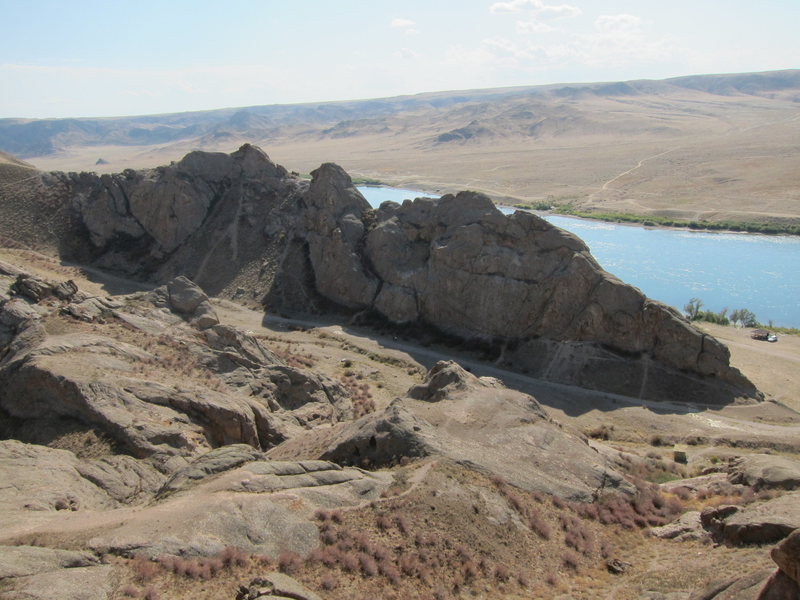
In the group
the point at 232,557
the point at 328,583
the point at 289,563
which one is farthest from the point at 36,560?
the point at 328,583

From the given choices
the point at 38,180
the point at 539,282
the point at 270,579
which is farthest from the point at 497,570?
the point at 38,180

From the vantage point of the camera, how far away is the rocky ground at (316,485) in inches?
615

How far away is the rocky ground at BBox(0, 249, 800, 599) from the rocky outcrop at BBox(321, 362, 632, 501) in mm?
92

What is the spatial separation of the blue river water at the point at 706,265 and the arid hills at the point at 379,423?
Result: 18061mm

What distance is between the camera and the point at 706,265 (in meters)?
85.6

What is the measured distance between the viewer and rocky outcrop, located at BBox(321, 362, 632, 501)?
77.6ft

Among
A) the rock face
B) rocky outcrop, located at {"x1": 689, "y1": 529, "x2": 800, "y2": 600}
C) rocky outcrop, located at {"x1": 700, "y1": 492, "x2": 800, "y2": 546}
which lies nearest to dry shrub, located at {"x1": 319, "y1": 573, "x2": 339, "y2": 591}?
rocky outcrop, located at {"x1": 689, "y1": 529, "x2": 800, "y2": 600}

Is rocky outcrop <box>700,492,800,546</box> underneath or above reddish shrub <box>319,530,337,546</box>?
underneath

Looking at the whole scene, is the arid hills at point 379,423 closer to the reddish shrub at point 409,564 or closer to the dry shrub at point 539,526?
the reddish shrub at point 409,564

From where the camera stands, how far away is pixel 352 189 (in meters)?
65.2

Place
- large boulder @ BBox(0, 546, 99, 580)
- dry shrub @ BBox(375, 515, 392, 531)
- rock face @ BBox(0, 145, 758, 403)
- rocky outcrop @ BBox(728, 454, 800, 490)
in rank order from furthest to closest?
rock face @ BBox(0, 145, 758, 403), rocky outcrop @ BBox(728, 454, 800, 490), dry shrub @ BBox(375, 515, 392, 531), large boulder @ BBox(0, 546, 99, 580)

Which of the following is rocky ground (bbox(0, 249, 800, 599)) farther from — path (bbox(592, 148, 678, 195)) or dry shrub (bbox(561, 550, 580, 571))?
path (bbox(592, 148, 678, 195))

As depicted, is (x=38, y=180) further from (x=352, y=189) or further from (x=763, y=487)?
(x=763, y=487)

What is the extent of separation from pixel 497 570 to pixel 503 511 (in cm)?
301
